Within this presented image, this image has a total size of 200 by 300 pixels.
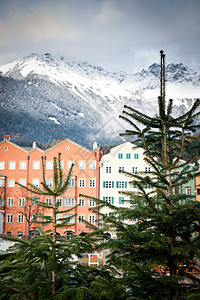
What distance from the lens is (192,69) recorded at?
180m

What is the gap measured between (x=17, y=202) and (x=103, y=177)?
12.4 m

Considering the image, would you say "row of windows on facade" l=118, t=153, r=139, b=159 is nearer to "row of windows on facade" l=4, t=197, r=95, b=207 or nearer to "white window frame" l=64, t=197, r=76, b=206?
"row of windows on facade" l=4, t=197, r=95, b=207

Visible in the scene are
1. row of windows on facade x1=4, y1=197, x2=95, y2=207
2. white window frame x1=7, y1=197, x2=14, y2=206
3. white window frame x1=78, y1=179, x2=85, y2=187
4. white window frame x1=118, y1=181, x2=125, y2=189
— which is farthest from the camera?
white window frame x1=7, y1=197, x2=14, y2=206

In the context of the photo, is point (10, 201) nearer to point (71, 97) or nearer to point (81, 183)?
point (81, 183)

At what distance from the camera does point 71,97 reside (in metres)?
142

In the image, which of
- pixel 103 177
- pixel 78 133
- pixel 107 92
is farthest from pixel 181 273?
pixel 107 92

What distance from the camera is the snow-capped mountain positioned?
376ft

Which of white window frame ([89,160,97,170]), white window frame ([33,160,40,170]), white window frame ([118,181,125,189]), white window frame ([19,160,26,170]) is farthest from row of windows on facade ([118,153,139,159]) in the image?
white window frame ([19,160,26,170])

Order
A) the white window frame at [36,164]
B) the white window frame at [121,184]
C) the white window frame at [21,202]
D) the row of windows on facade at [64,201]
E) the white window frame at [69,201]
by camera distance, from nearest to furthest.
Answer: the row of windows on facade at [64,201]
the white window frame at [69,201]
the white window frame at [121,184]
the white window frame at [36,164]
the white window frame at [21,202]

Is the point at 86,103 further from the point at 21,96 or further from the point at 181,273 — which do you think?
the point at 181,273

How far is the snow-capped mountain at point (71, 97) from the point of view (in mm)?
114750

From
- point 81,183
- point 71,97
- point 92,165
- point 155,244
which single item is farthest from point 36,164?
point 71,97

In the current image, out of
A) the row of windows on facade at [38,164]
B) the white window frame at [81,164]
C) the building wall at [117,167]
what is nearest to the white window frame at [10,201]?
the row of windows on facade at [38,164]

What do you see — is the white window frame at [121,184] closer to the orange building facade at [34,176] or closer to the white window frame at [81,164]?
the orange building facade at [34,176]
